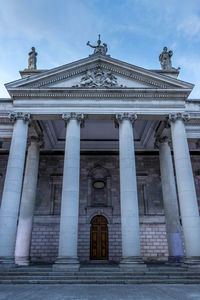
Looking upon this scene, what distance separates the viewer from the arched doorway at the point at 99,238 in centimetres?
2167

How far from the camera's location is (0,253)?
13.5 metres

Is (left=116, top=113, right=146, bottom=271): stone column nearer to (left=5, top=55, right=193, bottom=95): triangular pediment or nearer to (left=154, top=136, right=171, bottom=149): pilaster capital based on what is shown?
(left=5, top=55, right=193, bottom=95): triangular pediment

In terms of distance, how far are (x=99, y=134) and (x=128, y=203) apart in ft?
36.2

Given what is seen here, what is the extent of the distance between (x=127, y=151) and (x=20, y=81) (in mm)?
9516

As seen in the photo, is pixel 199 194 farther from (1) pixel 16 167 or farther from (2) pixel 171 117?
(1) pixel 16 167

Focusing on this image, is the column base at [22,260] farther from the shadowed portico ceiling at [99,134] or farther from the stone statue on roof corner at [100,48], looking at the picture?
the stone statue on roof corner at [100,48]

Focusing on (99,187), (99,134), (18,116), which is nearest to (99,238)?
(99,187)

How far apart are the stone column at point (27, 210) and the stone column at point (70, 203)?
5.14 metres

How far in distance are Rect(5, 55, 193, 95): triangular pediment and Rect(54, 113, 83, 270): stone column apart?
2.93 metres

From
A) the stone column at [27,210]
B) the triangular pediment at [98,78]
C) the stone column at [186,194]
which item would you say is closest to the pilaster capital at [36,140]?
the stone column at [27,210]

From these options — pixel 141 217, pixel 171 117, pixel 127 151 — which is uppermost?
pixel 171 117

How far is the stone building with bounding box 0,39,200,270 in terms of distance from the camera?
1455 centimetres

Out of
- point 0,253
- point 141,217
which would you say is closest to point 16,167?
point 0,253

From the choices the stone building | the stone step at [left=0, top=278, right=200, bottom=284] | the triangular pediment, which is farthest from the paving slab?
the triangular pediment
